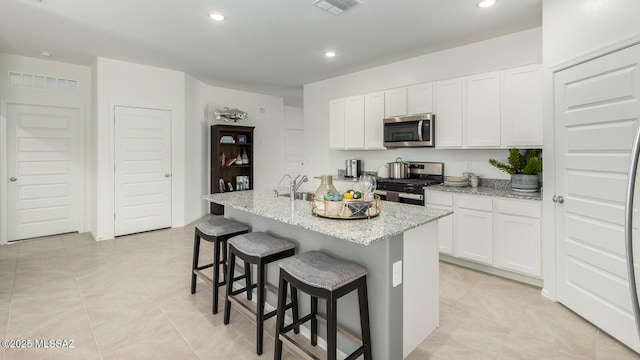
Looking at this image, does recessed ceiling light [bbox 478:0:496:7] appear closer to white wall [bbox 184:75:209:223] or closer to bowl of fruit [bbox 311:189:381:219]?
bowl of fruit [bbox 311:189:381:219]

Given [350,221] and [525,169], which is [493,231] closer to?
[525,169]

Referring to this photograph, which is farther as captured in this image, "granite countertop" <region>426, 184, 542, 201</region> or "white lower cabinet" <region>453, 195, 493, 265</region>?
"white lower cabinet" <region>453, 195, 493, 265</region>

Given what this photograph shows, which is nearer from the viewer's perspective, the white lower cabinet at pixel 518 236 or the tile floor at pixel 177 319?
the tile floor at pixel 177 319

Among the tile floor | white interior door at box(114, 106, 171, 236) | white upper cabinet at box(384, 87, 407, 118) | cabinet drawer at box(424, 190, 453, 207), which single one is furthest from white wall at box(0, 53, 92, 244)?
cabinet drawer at box(424, 190, 453, 207)

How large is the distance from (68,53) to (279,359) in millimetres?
4861

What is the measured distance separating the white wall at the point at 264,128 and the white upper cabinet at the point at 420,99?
3891mm

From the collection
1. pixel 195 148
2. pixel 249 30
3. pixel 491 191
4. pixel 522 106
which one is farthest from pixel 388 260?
pixel 195 148

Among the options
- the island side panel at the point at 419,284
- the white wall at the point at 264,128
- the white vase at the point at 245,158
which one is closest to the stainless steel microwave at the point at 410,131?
the island side panel at the point at 419,284

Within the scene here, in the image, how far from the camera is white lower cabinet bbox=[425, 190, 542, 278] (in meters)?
3.04

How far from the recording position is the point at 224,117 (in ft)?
21.1

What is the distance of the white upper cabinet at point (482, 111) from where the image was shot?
3521 millimetres

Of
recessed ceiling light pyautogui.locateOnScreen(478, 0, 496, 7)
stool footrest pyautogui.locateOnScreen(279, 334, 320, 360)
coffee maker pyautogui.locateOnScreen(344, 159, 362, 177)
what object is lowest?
stool footrest pyautogui.locateOnScreen(279, 334, 320, 360)

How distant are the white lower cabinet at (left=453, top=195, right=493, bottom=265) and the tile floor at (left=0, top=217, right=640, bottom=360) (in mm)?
213

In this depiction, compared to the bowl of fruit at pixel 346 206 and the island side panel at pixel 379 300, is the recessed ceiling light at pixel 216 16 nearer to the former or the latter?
the bowl of fruit at pixel 346 206
